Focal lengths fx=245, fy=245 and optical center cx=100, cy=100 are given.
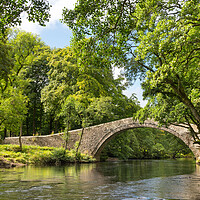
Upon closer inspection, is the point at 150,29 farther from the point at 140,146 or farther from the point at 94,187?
the point at 140,146

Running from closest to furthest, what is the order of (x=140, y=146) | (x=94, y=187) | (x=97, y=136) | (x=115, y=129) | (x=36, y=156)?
(x=94, y=187), (x=36, y=156), (x=115, y=129), (x=97, y=136), (x=140, y=146)

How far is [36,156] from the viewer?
16.9m

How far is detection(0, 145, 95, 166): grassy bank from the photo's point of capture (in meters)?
15.9

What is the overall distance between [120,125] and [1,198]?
51.8 feet

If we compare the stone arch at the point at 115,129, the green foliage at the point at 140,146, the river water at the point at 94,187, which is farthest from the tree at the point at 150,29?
the green foliage at the point at 140,146

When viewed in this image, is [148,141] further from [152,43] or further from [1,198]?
[1,198]

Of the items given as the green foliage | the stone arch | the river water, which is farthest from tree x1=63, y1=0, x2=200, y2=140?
the green foliage

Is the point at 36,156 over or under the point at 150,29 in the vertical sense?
under

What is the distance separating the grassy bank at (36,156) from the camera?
52.2 ft

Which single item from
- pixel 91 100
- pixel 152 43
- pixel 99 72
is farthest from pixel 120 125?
pixel 152 43

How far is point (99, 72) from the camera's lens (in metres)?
25.3

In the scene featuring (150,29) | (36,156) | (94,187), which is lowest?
(94,187)

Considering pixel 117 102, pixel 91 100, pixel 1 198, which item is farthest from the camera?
pixel 117 102

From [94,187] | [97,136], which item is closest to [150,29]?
[94,187]
